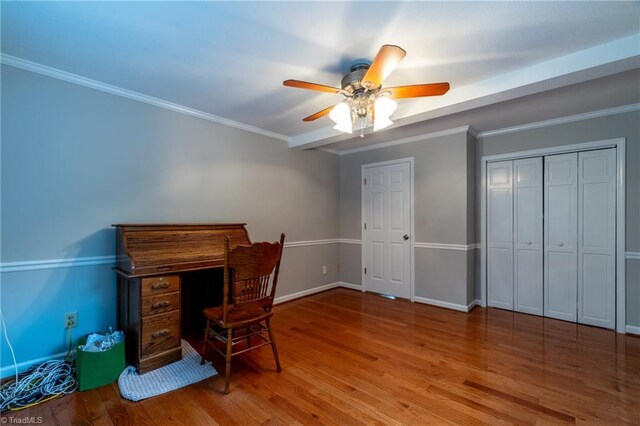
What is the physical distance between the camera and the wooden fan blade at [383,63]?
1.55m

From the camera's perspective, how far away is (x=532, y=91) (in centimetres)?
233

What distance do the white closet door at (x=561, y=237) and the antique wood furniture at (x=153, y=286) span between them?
3678 millimetres

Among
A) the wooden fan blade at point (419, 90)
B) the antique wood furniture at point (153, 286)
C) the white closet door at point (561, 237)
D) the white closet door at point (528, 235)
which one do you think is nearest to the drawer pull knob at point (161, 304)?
the antique wood furniture at point (153, 286)

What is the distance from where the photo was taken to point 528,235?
354 centimetres

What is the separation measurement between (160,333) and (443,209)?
3.45m

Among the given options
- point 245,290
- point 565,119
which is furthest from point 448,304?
point 245,290

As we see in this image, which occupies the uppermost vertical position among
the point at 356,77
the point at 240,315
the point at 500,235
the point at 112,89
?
the point at 112,89

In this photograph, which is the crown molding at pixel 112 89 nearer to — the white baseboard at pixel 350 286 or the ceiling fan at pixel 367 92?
the ceiling fan at pixel 367 92

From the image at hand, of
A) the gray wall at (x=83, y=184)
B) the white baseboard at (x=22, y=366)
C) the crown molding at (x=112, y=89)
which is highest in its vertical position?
the crown molding at (x=112, y=89)

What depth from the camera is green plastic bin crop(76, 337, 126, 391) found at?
1986 mm

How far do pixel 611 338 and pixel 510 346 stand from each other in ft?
3.70

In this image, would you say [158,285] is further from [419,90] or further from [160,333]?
[419,90]

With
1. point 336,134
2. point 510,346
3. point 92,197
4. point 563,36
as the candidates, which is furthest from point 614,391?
point 92,197

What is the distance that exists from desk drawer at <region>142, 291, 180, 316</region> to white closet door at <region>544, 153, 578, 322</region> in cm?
405
